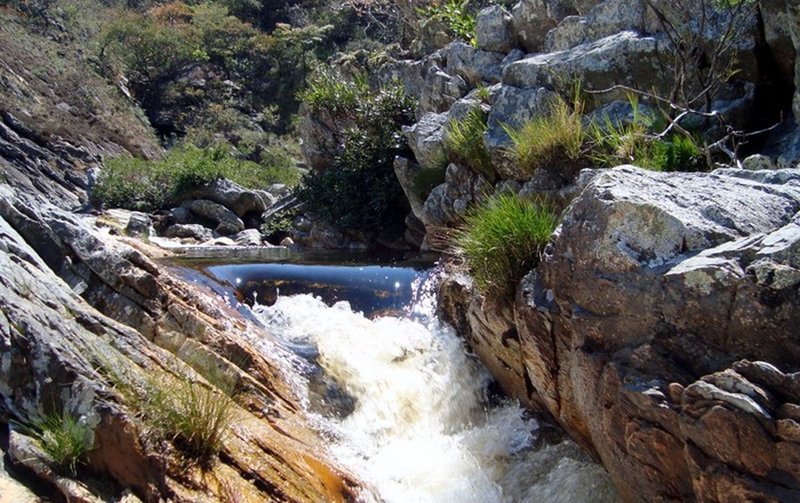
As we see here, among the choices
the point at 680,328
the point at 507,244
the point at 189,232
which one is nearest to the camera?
the point at 680,328

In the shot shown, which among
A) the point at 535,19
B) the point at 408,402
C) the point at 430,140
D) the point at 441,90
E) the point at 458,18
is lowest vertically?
the point at 408,402

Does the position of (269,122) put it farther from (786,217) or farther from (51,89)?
(786,217)

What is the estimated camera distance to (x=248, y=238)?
1477 cm

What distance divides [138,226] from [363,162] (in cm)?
539

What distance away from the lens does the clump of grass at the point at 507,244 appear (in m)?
5.11

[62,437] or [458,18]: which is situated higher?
[458,18]

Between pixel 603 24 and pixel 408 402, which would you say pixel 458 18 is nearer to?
pixel 603 24

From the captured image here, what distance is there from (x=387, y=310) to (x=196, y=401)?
419 centimetres

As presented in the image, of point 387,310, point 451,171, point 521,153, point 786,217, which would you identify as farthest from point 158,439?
point 451,171

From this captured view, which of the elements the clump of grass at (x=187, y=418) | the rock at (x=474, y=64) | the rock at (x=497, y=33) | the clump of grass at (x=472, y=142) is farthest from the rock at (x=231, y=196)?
the clump of grass at (x=187, y=418)

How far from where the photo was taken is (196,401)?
12.2 ft

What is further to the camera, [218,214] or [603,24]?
[218,214]

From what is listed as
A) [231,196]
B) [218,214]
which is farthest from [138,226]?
[231,196]

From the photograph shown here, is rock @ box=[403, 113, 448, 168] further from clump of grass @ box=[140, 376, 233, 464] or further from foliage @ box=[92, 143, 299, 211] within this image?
foliage @ box=[92, 143, 299, 211]
